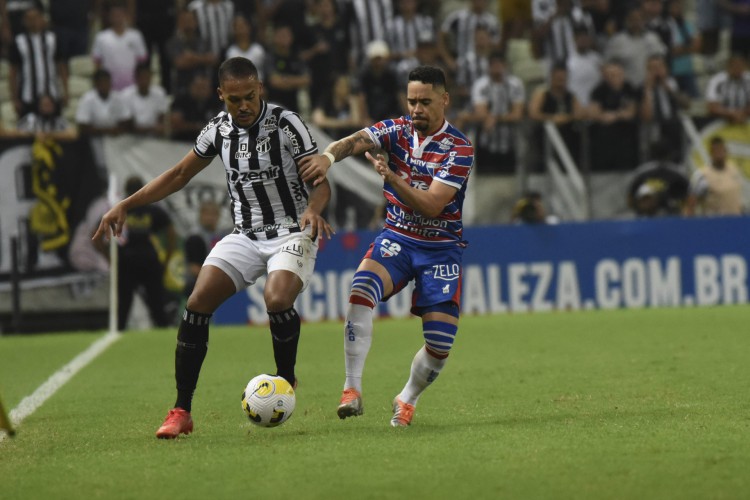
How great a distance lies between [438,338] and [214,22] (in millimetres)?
11541

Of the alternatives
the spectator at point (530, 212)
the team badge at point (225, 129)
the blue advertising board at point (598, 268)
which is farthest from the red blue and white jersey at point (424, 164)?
the spectator at point (530, 212)

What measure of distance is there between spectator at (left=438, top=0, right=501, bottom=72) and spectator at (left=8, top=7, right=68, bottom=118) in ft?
18.6

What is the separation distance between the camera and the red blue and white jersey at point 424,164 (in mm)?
8117

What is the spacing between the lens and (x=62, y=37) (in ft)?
59.9

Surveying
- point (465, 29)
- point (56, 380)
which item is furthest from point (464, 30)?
point (56, 380)

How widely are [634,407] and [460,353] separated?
4533 mm

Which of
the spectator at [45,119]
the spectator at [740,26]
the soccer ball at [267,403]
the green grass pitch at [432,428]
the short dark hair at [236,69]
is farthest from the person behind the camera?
the spectator at [740,26]

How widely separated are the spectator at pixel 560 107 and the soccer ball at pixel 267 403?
1126 cm

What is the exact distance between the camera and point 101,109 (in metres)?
17.6

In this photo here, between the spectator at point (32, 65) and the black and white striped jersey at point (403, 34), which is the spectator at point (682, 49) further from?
the spectator at point (32, 65)

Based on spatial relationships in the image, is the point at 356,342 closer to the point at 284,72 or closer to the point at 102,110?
the point at 102,110

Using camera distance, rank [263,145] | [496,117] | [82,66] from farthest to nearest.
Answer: [82,66], [496,117], [263,145]

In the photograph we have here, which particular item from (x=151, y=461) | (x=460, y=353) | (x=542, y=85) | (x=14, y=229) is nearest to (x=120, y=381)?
(x=460, y=353)

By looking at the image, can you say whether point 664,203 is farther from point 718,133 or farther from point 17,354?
point 17,354
